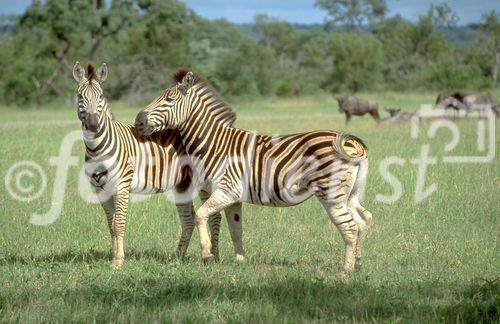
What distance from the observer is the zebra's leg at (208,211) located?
7918 mm

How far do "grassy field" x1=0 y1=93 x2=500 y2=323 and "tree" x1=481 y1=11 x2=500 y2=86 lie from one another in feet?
120

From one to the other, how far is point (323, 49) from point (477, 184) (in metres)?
48.3

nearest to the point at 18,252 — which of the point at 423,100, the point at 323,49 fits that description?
the point at 423,100

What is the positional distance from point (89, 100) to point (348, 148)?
250cm

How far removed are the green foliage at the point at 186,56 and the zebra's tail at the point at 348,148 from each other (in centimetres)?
3404

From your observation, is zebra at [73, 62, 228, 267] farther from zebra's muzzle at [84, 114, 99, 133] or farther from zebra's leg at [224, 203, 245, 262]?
zebra's leg at [224, 203, 245, 262]

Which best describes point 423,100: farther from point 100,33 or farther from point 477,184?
point 477,184

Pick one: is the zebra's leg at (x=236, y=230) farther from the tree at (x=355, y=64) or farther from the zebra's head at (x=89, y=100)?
the tree at (x=355, y=64)

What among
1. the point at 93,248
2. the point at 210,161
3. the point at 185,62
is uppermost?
the point at 185,62

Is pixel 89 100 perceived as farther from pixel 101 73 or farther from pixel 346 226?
pixel 346 226

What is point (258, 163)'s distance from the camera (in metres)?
8.17

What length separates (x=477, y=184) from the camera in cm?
1323

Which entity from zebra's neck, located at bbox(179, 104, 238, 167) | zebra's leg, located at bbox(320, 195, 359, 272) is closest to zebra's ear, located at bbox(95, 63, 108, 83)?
zebra's neck, located at bbox(179, 104, 238, 167)

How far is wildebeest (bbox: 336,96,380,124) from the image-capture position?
27.5m
